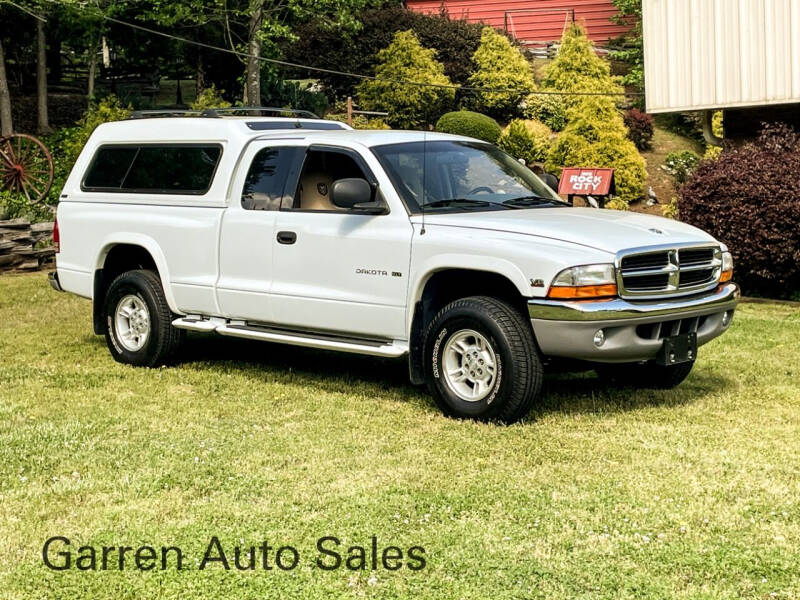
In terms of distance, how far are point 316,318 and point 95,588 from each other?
3.89 metres

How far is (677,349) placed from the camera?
7652mm

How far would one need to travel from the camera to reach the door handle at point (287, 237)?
8602mm

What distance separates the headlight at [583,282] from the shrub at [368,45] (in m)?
25.8

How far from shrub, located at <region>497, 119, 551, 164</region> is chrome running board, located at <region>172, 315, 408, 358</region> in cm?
1918

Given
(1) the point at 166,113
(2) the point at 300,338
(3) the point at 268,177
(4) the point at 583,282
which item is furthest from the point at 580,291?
(1) the point at 166,113

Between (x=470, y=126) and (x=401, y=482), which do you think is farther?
(x=470, y=126)

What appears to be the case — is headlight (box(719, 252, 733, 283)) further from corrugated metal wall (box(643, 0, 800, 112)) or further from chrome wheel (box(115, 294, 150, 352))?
corrugated metal wall (box(643, 0, 800, 112))

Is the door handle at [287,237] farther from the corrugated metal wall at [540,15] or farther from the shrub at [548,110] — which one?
the corrugated metal wall at [540,15]

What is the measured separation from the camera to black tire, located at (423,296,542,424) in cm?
735

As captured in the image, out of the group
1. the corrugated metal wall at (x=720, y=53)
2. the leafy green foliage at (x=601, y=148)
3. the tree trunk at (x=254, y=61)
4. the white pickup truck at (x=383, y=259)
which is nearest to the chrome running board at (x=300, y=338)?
the white pickup truck at (x=383, y=259)

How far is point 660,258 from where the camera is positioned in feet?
24.8

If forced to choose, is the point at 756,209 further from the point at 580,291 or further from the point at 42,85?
the point at 42,85

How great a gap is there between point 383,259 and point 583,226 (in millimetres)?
1395

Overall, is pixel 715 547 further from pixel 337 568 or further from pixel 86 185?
pixel 86 185
